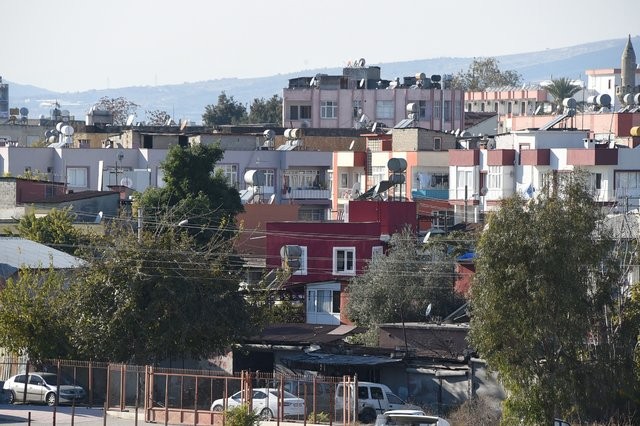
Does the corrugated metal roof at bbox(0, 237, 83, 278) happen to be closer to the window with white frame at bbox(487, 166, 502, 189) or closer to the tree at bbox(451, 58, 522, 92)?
the window with white frame at bbox(487, 166, 502, 189)

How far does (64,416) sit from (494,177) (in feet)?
144

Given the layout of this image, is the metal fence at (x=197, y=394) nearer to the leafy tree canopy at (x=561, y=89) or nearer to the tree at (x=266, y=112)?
the leafy tree canopy at (x=561, y=89)

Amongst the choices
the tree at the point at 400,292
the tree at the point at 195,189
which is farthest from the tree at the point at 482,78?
the tree at the point at 400,292

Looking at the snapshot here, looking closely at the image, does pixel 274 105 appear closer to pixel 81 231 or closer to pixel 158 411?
pixel 81 231

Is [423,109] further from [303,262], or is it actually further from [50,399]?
[50,399]

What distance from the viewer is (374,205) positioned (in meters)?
63.1

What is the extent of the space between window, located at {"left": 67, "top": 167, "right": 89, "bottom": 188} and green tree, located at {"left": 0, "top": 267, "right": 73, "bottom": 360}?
50.1 metres

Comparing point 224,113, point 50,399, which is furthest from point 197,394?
point 224,113

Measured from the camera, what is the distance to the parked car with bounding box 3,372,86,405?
4191cm

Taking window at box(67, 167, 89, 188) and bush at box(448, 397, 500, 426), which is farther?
window at box(67, 167, 89, 188)

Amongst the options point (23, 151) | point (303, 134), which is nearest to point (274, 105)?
point (303, 134)

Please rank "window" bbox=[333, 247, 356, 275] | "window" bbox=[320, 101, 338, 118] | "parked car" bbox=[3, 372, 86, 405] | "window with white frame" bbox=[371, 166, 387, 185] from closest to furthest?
"parked car" bbox=[3, 372, 86, 405] → "window" bbox=[333, 247, 356, 275] → "window with white frame" bbox=[371, 166, 387, 185] → "window" bbox=[320, 101, 338, 118]

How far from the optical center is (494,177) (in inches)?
3123

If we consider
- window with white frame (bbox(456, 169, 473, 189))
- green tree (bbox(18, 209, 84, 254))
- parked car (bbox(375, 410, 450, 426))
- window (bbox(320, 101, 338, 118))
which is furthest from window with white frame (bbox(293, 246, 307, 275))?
window (bbox(320, 101, 338, 118))
